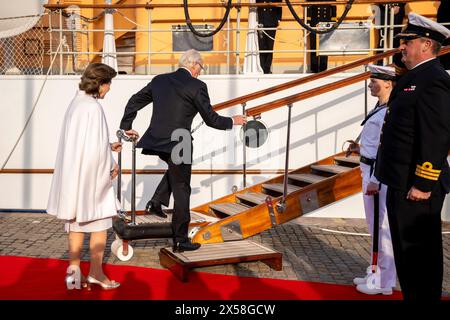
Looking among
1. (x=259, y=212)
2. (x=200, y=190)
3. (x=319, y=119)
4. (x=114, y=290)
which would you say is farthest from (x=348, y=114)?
(x=114, y=290)

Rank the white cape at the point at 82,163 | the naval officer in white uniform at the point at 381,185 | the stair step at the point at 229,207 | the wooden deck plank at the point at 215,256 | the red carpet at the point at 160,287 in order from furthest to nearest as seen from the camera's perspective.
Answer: the stair step at the point at 229,207 → the wooden deck plank at the point at 215,256 → the naval officer in white uniform at the point at 381,185 → the red carpet at the point at 160,287 → the white cape at the point at 82,163

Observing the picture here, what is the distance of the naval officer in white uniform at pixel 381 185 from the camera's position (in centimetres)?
449

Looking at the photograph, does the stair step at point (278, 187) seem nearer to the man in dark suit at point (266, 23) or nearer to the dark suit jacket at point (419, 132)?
the man in dark suit at point (266, 23)

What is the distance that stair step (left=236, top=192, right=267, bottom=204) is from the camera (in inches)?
240

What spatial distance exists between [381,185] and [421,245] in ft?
3.93

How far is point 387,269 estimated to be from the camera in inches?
177

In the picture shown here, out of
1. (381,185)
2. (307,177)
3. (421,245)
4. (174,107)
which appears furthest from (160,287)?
(307,177)

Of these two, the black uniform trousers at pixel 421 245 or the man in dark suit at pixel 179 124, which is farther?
the man in dark suit at pixel 179 124

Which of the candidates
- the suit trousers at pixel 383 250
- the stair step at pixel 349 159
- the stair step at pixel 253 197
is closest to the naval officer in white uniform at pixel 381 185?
the suit trousers at pixel 383 250

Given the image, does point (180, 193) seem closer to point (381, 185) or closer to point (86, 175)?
point (86, 175)

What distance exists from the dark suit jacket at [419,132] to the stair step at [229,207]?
2619 millimetres

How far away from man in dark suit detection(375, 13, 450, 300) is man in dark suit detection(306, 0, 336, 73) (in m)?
5.18

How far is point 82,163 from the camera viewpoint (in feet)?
14.0
